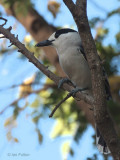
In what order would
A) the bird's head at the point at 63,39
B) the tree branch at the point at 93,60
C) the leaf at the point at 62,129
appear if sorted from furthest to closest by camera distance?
the leaf at the point at 62,129 < the bird's head at the point at 63,39 < the tree branch at the point at 93,60

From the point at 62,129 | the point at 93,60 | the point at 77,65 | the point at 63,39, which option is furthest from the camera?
the point at 62,129

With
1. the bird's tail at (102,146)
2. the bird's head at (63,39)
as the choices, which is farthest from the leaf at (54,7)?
the bird's tail at (102,146)

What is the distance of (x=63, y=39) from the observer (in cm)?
317

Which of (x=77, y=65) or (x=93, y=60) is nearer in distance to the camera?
(x=93, y=60)

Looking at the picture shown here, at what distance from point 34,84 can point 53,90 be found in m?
0.28

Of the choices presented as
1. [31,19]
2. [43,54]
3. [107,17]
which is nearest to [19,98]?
[43,54]

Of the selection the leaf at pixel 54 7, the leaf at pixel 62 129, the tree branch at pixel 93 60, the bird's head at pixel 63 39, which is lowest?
Answer: the tree branch at pixel 93 60

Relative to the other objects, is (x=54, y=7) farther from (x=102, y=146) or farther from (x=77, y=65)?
(x=102, y=146)

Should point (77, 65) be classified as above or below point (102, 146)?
above

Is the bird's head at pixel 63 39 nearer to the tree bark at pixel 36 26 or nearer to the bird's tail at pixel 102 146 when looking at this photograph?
the tree bark at pixel 36 26

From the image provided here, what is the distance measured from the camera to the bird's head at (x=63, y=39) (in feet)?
10.1

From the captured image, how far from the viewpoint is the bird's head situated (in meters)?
3.07

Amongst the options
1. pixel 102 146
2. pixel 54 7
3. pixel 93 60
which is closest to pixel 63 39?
pixel 54 7

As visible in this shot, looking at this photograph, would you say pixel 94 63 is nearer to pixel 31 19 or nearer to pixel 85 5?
pixel 85 5
